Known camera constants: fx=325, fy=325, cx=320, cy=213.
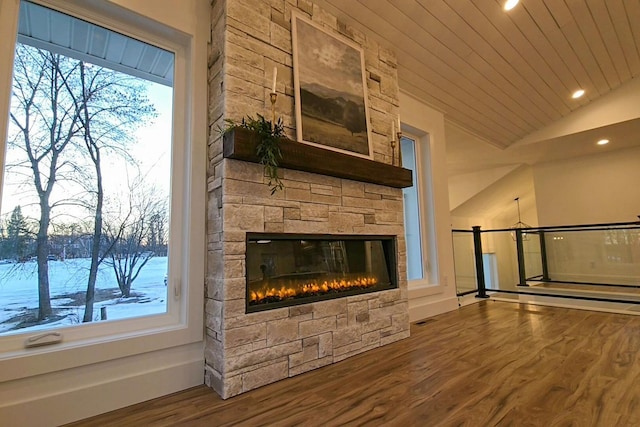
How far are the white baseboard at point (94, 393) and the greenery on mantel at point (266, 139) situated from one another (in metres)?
1.35

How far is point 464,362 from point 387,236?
120 centimetres

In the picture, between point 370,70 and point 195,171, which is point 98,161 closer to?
point 195,171

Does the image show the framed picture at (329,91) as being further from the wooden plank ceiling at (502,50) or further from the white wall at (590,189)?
the white wall at (590,189)

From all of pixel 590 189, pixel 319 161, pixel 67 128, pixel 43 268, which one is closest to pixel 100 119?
pixel 67 128

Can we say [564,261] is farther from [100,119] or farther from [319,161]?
[100,119]

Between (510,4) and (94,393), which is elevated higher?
(510,4)

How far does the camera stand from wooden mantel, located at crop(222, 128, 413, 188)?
2.04 m

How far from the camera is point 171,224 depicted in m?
2.18

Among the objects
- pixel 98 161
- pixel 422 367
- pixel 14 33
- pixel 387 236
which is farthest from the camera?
pixel 387 236

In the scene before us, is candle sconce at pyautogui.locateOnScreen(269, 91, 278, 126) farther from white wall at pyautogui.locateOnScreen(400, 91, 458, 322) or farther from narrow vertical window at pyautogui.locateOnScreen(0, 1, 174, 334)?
white wall at pyautogui.locateOnScreen(400, 91, 458, 322)

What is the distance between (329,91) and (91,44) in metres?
1.67

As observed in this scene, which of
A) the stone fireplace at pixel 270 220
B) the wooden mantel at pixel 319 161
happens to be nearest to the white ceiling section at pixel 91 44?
Answer: the stone fireplace at pixel 270 220

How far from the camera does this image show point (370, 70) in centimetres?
318

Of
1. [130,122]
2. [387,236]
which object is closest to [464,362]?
[387,236]
